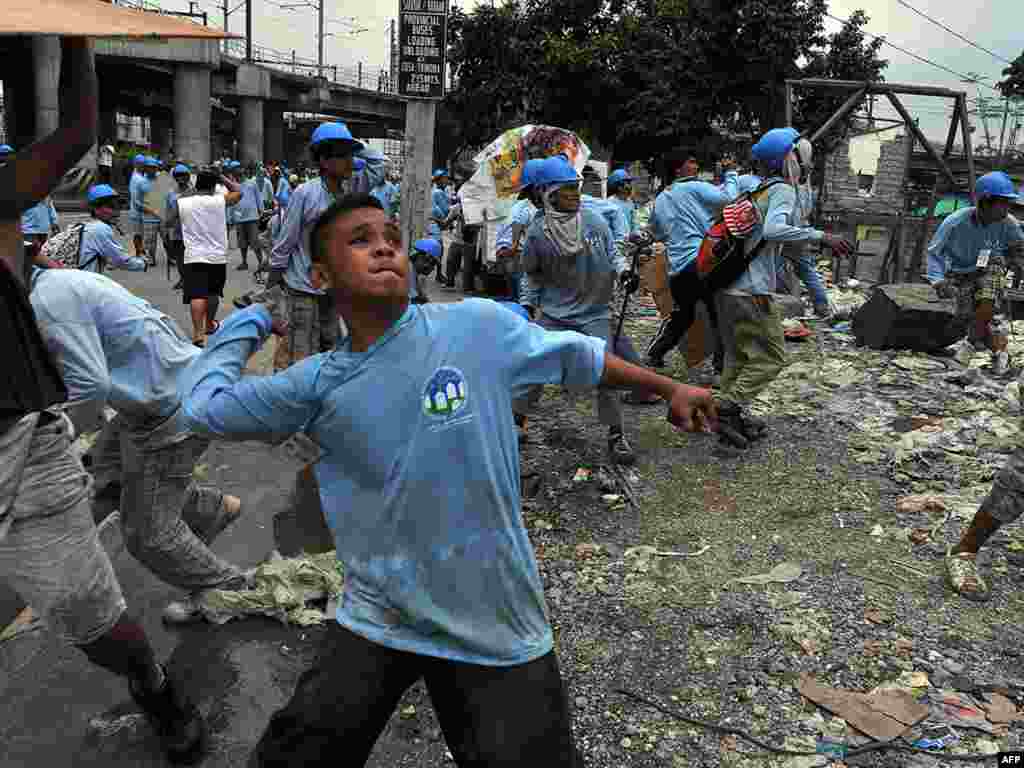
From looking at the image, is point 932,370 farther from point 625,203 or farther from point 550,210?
point 550,210

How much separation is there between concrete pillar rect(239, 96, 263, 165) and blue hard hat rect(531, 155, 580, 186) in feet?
122

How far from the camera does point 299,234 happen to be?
223 inches

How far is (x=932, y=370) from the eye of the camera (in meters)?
8.06

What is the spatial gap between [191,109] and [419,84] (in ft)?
93.6

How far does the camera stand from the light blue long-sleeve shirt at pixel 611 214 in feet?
18.0

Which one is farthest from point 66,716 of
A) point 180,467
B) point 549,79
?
point 549,79

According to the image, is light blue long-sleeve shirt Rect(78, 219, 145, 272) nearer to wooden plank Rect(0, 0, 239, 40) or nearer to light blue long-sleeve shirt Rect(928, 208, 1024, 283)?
wooden plank Rect(0, 0, 239, 40)

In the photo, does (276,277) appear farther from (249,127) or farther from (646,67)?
(249,127)

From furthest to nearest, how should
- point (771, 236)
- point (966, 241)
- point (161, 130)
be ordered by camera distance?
1. point (161, 130)
2. point (966, 241)
3. point (771, 236)

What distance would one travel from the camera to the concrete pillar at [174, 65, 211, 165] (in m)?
31.4

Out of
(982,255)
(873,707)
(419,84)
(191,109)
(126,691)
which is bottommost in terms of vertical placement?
(126,691)

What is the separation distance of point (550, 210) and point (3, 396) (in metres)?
3.61

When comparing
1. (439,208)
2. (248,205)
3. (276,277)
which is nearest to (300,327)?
(276,277)

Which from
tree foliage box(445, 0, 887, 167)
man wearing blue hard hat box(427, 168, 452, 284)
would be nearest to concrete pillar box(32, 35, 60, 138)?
tree foliage box(445, 0, 887, 167)
